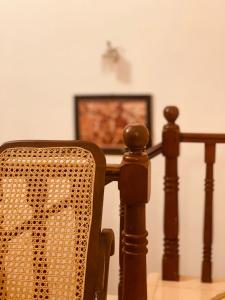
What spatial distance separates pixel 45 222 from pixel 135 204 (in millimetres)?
323

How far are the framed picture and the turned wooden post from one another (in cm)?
115

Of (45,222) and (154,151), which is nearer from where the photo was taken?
(45,222)

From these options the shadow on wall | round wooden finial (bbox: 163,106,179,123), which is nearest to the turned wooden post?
round wooden finial (bbox: 163,106,179,123)

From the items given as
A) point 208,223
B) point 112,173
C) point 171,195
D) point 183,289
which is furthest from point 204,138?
point 112,173

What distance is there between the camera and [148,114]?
12.9 feet

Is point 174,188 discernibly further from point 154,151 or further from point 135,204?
point 135,204

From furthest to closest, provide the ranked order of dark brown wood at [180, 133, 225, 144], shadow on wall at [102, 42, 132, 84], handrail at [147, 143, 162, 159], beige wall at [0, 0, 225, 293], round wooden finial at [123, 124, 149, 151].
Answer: shadow on wall at [102, 42, 132, 84], beige wall at [0, 0, 225, 293], dark brown wood at [180, 133, 225, 144], handrail at [147, 143, 162, 159], round wooden finial at [123, 124, 149, 151]

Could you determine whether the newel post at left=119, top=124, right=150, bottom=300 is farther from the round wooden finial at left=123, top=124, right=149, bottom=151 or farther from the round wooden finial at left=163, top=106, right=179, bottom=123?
the round wooden finial at left=163, top=106, right=179, bottom=123

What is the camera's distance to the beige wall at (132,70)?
379 cm

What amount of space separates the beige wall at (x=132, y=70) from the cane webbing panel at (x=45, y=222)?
94.5 inches

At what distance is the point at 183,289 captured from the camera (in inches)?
108

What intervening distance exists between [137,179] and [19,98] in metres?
2.94

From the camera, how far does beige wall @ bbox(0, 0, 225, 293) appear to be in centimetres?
379

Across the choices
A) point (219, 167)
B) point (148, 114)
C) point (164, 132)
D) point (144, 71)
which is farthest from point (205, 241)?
point (144, 71)
